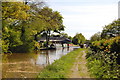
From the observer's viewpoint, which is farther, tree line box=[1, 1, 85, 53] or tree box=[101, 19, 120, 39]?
tree box=[101, 19, 120, 39]

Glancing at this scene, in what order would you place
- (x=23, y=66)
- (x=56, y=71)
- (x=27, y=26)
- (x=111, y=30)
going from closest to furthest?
1. (x=56, y=71)
2. (x=23, y=66)
3. (x=27, y=26)
4. (x=111, y=30)

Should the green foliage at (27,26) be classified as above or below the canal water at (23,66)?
above

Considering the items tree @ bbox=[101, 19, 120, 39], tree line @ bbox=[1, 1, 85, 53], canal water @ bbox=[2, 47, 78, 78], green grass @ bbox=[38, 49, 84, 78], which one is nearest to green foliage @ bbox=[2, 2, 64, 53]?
tree line @ bbox=[1, 1, 85, 53]

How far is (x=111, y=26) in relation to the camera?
53.6 meters

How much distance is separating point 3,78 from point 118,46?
226 inches

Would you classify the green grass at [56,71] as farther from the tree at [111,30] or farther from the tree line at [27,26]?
the tree at [111,30]

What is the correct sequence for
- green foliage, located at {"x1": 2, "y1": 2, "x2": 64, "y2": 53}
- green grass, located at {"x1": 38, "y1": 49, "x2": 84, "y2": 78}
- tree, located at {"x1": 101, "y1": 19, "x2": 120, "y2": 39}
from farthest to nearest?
tree, located at {"x1": 101, "y1": 19, "x2": 120, "y2": 39} → green foliage, located at {"x1": 2, "y1": 2, "x2": 64, "y2": 53} → green grass, located at {"x1": 38, "y1": 49, "x2": 84, "y2": 78}

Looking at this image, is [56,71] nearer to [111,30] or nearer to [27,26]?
[27,26]

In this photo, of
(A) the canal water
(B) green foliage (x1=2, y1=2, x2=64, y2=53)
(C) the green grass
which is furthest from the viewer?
(B) green foliage (x1=2, y1=2, x2=64, y2=53)

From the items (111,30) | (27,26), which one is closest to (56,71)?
(27,26)

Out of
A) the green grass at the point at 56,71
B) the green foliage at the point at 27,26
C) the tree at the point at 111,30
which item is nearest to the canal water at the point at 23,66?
the green grass at the point at 56,71

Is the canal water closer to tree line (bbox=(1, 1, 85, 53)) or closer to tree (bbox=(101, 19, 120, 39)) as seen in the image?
tree line (bbox=(1, 1, 85, 53))

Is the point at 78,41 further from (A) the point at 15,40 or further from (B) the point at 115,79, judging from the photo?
(B) the point at 115,79

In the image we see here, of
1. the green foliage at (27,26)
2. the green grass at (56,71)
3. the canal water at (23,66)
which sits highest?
the green foliage at (27,26)
